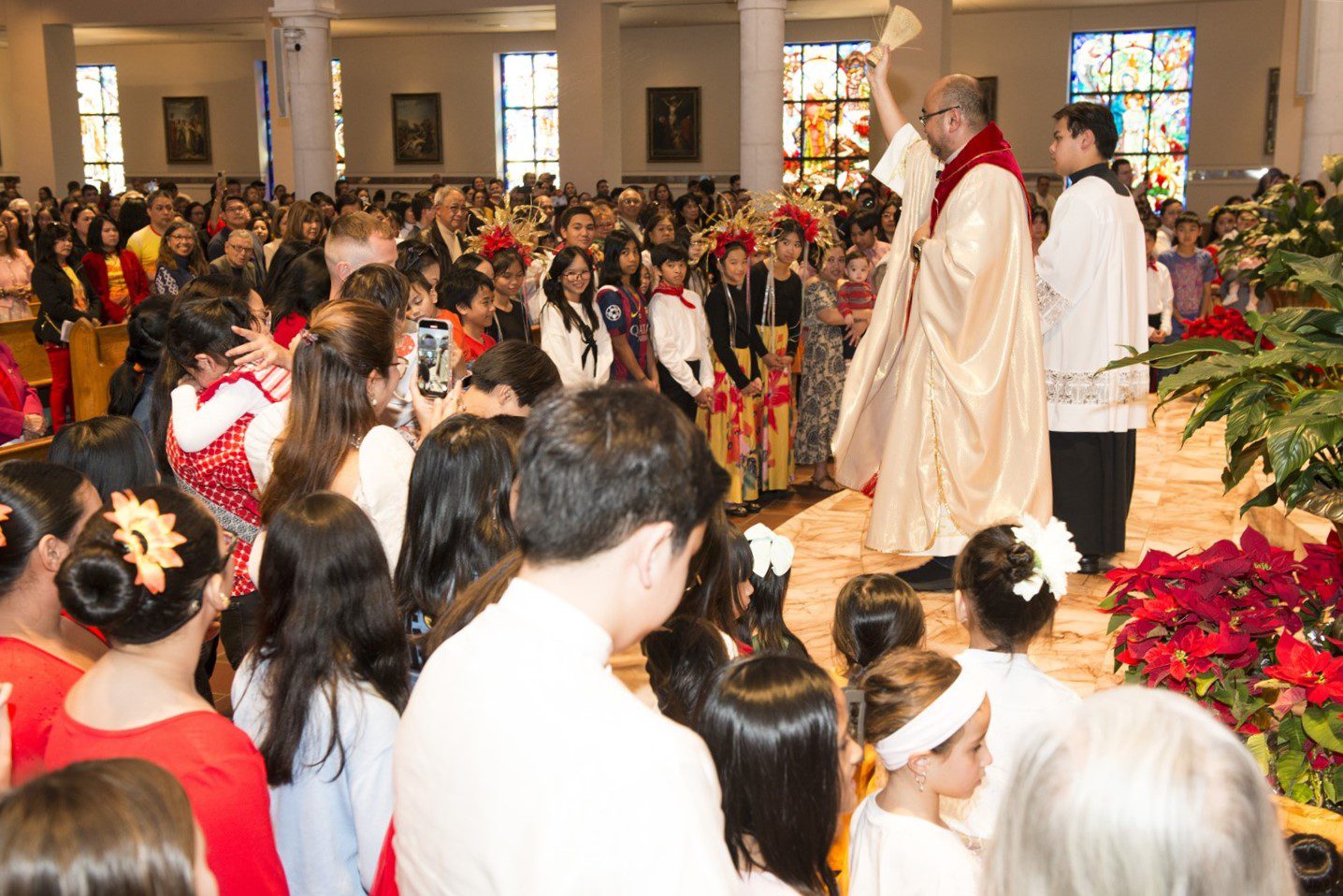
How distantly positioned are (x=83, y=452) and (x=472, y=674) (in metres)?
2.21

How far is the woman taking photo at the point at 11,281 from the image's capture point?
8.86 metres

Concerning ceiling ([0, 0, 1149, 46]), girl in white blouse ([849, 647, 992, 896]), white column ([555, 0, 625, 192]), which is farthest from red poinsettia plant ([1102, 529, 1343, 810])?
ceiling ([0, 0, 1149, 46])

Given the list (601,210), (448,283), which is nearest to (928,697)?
(448,283)

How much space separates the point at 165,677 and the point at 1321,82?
1064 centimetres

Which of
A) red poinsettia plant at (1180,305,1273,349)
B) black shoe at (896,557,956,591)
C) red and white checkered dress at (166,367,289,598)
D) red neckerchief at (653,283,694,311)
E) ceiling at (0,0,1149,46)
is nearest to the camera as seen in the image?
red and white checkered dress at (166,367,289,598)

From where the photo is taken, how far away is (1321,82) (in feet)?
34.0

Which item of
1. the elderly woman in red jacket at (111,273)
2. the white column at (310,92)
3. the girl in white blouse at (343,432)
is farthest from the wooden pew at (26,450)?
the white column at (310,92)

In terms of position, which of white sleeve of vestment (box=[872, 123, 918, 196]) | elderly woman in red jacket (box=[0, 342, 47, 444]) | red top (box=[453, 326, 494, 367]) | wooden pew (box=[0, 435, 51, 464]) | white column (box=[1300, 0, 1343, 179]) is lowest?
wooden pew (box=[0, 435, 51, 464])

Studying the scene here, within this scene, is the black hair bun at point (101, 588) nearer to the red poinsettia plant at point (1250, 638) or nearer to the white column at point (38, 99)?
the red poinsettia plant at point (1250, 638)

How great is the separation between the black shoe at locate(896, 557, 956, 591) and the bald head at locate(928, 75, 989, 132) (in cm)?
168

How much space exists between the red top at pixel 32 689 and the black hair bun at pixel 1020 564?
1.91 m

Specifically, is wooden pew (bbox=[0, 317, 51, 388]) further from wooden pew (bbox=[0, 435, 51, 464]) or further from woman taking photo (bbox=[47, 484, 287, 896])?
woman taking photo (bbox=[47, 484, 287, 896])

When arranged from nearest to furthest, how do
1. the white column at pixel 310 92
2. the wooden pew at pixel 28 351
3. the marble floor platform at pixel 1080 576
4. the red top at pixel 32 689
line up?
the red top at pixel 32 689 < the marble floor platform at pixel 1080 576 < the wooden pew at pixel 28 351 < the white column at pixel 310 92

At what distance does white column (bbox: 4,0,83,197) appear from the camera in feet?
64.6
